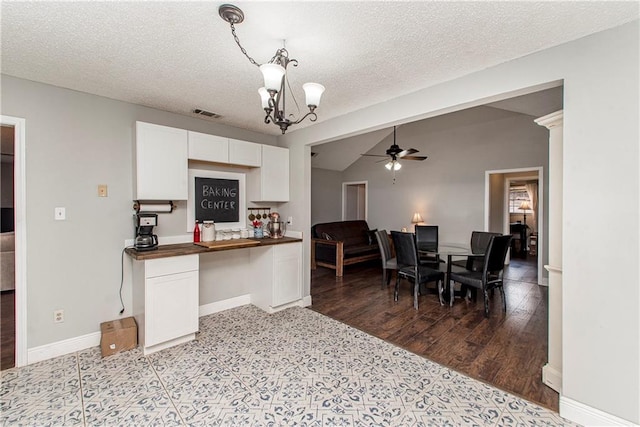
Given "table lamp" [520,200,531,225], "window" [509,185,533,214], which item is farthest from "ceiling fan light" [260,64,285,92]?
"window" [509,185,533,214]

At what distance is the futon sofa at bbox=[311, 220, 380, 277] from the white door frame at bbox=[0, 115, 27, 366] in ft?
14.2

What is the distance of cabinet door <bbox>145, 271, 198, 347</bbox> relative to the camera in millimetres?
2600

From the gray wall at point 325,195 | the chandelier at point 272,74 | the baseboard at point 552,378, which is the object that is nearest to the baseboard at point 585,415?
the baseboard at point 552,378

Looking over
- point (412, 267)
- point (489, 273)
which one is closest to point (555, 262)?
point (489, 273)

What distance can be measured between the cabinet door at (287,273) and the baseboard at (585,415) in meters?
2.74

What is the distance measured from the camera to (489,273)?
372 cm

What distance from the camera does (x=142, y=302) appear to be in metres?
2.66

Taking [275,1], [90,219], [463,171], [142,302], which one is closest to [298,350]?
[142,302]

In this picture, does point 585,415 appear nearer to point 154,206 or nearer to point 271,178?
point 271,178

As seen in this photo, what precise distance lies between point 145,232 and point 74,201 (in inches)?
25.6

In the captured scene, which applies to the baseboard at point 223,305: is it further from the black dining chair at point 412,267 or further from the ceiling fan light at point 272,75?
the ceiling fan light at point 272,75

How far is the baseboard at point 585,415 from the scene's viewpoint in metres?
1.69

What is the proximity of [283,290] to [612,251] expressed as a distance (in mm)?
3082

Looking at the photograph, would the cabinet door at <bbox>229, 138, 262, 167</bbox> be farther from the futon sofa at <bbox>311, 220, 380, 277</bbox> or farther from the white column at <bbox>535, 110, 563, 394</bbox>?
the white column at <bbox>535, 110, 563, 394</bbox>
